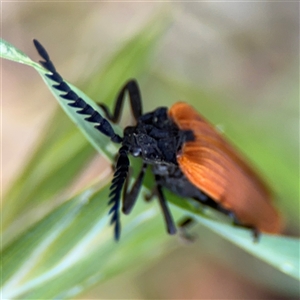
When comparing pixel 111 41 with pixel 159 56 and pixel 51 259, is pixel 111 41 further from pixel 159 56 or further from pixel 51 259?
pixel 51 259

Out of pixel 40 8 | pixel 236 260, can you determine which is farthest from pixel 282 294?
pixel 40 8

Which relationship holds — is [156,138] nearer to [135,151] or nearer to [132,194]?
[135,151]

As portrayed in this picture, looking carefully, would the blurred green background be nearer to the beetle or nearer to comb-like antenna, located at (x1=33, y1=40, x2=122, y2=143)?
the beetle

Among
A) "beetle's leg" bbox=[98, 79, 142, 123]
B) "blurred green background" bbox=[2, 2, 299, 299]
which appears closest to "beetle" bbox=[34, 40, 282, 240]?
"beetle's leg" bbox=[98, 79, 142, 123]

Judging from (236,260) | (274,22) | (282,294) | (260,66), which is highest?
(274,22)

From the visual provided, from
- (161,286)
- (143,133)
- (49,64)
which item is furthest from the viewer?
(161,286)

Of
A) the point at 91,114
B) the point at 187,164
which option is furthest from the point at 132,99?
the point at 91,114
